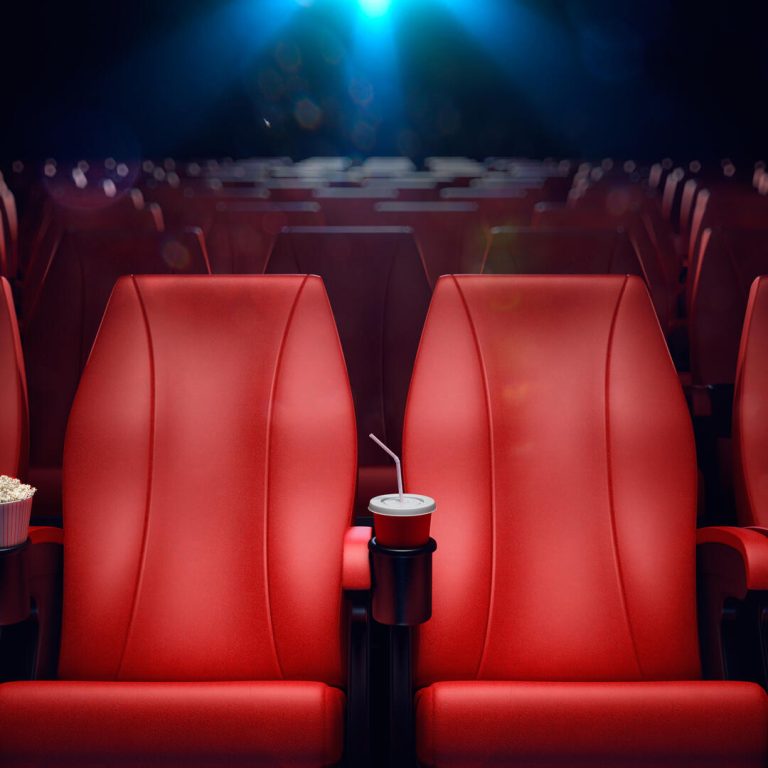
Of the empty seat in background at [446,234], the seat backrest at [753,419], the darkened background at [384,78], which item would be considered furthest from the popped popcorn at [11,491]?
the darkened background at [384,78]

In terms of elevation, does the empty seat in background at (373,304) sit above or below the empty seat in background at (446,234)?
below

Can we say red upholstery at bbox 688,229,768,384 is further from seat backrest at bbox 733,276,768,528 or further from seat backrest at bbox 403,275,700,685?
seat backrest at bbox 403,275,700,685

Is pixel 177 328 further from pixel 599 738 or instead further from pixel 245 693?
pixel 599 738

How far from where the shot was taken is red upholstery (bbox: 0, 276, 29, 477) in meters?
1.09

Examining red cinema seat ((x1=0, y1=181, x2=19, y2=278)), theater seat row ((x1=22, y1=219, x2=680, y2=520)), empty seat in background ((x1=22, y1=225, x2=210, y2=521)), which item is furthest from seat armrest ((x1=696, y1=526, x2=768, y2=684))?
→ red cinema seat ((x1=0, y1=181, x2=19, y2=278))

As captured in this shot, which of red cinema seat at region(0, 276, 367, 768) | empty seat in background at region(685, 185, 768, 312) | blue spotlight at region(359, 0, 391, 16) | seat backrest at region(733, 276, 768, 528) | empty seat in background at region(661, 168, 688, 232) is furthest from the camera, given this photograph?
blue spotlight at region(359, 0, 391, 16)

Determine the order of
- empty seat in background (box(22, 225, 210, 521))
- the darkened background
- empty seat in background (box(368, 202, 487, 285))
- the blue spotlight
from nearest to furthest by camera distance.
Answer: empty seat in background (box(22, 225, 210, 521)), empty seat in background (box(368, 202, 487, 285)), the blue spotlight, the darkened background

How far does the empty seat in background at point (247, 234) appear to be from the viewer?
2396 mm

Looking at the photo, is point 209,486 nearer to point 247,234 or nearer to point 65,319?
point 65,319

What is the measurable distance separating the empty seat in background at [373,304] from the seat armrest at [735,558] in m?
0.69

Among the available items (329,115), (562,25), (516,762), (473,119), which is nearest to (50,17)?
(329,115)

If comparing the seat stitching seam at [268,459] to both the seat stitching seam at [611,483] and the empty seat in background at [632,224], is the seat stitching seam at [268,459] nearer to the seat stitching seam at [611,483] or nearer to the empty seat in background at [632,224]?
the seat stitching seam at [611,483]

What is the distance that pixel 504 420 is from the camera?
100cm

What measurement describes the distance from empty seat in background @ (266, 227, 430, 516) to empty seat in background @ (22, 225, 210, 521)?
13.9 inches
